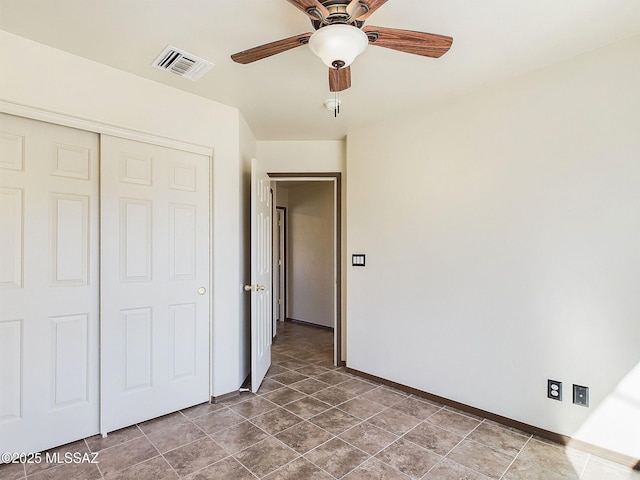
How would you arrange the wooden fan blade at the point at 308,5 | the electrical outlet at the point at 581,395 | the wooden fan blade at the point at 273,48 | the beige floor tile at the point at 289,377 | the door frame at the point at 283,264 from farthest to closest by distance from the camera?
the door frame at the point at 283,264, the beige floor tile at the point at 289,377, the electrical outlet at the point at 581,395, the wooden fan blade at the point at 273,48, the wooden fan blade at the point at 308,5

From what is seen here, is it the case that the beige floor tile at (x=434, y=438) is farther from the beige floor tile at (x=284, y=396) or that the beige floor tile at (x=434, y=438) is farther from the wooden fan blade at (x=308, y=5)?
the wooden fan blade at (x=308, y=5)

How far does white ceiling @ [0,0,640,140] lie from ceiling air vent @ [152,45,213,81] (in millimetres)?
52

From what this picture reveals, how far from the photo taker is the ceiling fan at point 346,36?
1.48 metres

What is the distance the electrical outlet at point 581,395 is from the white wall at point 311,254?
357cm

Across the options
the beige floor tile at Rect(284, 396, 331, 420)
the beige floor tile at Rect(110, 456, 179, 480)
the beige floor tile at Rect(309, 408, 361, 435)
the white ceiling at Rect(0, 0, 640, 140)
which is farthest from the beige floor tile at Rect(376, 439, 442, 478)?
the white ceiling at Rect(0, 0, 640, 140)

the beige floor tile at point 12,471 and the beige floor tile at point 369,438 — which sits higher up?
the beige floor tile at point 12,471

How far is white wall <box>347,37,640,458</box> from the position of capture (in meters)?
2.11

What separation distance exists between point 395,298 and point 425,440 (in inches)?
47.6

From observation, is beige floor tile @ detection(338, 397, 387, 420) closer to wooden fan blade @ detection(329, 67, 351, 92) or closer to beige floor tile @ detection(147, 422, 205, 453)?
beige floor tile @ detection(147, 422, 205, 453)

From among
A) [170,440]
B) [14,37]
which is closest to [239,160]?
[14,37]

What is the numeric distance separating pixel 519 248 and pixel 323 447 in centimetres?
190

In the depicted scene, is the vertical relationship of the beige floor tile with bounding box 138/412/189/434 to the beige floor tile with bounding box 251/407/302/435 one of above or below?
above

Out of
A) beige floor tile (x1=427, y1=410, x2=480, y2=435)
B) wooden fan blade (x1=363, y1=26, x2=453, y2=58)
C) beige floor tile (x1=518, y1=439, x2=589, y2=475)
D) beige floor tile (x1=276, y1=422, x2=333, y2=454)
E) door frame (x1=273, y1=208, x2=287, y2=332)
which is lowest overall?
beige floor tile (x1=427, y1=410, x2=480, y2=435)

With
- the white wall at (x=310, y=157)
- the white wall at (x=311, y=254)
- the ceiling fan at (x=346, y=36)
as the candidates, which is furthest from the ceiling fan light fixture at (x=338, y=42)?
the white wall at (x=311, y=254)
